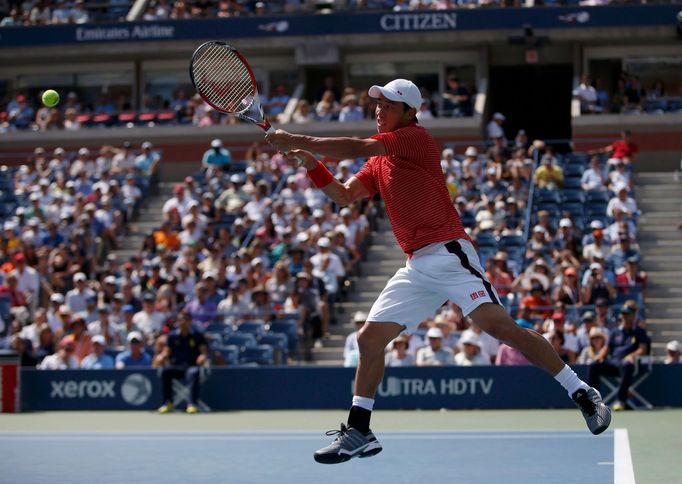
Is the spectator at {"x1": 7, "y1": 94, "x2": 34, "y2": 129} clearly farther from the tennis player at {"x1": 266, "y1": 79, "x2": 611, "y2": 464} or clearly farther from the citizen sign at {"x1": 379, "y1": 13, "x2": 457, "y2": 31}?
the tennis player at {"x1": 266, "y1": 79, "x2": 611, "y2": 464}

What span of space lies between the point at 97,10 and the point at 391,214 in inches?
976

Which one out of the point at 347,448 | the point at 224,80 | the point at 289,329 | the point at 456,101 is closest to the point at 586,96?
the point at 456,101

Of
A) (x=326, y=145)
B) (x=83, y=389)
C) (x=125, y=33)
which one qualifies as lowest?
(x=83, y=389)

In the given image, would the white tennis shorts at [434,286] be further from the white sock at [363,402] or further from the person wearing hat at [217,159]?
the person wearing hat at [217,159]

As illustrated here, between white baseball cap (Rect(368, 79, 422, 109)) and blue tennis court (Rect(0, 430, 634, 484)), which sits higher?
white baseball cap (Rect(368, 79, 422, 109))

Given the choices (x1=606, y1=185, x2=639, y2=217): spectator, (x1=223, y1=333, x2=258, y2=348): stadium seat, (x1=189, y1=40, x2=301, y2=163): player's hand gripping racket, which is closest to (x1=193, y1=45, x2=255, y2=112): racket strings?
(x1=189, y1=40, x2=301, y2=163): player's hand gripping racket

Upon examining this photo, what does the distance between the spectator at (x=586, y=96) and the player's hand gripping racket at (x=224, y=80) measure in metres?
18.2

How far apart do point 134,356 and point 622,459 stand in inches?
345

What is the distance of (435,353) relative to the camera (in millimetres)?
16141

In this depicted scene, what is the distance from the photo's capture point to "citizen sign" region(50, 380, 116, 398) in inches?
661

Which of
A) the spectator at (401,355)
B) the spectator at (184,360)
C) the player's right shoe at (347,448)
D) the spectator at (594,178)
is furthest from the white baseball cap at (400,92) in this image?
the spectator at (594,178)

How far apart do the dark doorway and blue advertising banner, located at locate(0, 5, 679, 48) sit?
2.37m

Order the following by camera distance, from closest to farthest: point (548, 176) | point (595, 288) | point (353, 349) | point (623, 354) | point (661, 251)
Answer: point (623, 354), point (353, 349), point (595, 288), point (661, 251), point (548, 176)

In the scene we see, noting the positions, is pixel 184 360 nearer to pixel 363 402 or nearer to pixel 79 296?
pixel 79 296
